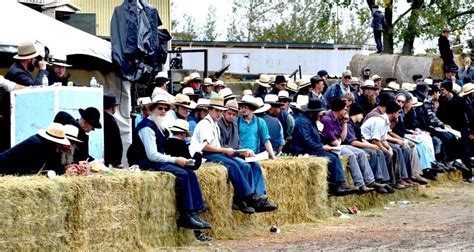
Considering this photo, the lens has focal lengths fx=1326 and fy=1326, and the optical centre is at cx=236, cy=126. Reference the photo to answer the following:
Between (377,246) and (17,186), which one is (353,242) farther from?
(17,186)

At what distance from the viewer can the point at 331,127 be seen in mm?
21047

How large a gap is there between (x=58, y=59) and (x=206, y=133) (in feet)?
9.21

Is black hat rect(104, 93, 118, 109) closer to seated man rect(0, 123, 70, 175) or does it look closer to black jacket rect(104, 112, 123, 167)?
black jacket rect(104, 112, 123, 167)

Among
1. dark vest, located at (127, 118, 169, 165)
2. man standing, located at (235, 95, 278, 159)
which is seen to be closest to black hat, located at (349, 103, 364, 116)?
man standing, located at (235, 95, 278, 159)

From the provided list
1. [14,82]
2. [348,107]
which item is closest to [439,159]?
[348,107]

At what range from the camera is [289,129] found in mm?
21281

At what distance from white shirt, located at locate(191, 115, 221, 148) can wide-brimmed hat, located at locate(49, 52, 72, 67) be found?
7.46 feet

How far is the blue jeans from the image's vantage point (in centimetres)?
1700

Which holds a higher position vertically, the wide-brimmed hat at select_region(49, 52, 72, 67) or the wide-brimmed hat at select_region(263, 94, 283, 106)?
the wide-brimmed hat at select_region(49, 52, 72, 67)

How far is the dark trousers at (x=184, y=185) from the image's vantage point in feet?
51.4

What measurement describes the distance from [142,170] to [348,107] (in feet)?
25.0

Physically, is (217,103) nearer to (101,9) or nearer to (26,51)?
(26,51)

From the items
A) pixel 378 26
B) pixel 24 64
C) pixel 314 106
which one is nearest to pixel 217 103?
pixel 24 64

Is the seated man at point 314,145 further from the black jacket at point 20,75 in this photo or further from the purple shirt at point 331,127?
the black jacket at point 20,75
